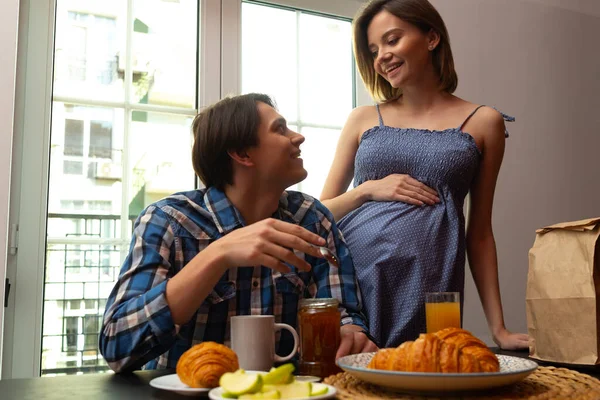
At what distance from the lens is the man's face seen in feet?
4.55

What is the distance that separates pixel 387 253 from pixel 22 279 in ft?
3.76

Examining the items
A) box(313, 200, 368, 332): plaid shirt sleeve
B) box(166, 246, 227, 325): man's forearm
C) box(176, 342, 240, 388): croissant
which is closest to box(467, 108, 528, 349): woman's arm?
box(313, 200, 368, 332): plaid shirt sleeve

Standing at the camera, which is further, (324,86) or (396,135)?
(324,86)

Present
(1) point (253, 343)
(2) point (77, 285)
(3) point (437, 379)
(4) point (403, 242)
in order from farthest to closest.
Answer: (2) point (77, 285) < (4) point (403, 242) < (1) point (253, 343) < (3) point (437, 379)

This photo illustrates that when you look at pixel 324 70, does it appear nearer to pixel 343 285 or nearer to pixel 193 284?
pixel 343 285

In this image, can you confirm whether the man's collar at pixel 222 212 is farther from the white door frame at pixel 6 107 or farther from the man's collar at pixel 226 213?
the white door frame at pixel 6 107

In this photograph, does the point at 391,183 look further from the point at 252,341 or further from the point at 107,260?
the point at 107,260

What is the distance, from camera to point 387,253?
1.58 metres

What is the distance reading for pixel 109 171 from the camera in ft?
7.23

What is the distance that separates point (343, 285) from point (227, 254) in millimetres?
382

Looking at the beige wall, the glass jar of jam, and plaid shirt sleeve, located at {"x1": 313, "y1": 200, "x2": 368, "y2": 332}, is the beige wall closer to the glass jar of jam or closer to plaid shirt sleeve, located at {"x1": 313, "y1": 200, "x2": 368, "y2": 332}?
plaid shirt sleeve, located at {"x1": 313, "y1": 200, "x2": 368, "y2": 332}

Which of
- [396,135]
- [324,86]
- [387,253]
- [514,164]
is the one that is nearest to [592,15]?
[514,164]

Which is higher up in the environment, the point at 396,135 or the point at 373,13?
the point at 373,13

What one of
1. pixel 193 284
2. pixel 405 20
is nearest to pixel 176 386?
pixel 193 284
